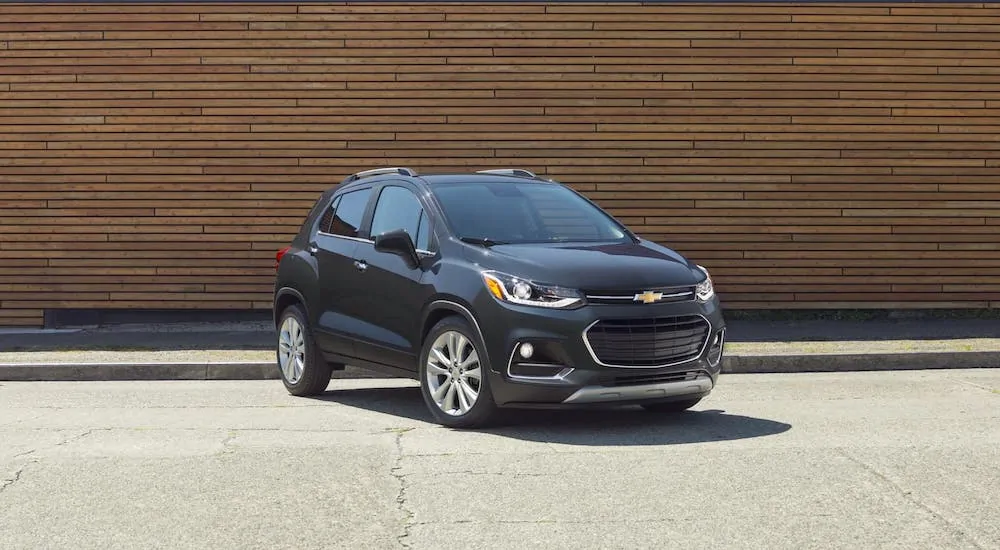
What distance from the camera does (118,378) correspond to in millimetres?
12500

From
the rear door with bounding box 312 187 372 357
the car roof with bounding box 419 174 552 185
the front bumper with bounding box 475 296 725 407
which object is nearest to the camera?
the front bumper with bounding box 475 296 725 407

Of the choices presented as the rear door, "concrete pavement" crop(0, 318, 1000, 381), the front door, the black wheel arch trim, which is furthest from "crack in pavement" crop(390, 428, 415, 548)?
"concrete pavement" crop(0, 318, 1000, 381)

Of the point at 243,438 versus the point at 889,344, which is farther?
the point at 889,344

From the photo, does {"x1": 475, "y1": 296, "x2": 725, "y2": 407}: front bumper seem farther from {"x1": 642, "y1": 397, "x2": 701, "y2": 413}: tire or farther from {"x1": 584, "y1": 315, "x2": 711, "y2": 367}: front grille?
{"x1": 642, "y1": 397, "x2": 701, "y2": 413}: tire

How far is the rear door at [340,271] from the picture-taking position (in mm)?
9984

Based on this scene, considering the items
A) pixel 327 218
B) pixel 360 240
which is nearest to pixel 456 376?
pixel 360 240

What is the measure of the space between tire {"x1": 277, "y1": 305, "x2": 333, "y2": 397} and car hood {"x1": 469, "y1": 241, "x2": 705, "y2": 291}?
2246 mm

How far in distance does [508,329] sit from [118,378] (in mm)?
5426

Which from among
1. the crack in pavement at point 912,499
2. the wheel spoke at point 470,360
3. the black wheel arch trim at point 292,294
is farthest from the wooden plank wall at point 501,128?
the crack in pavement at point 912,499

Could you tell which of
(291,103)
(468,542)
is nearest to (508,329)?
Answer: (468,542)

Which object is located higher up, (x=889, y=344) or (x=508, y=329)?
(x=508, y=329)

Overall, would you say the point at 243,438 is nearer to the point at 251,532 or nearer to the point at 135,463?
the point at 135,463

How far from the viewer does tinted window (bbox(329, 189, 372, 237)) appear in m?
10.3

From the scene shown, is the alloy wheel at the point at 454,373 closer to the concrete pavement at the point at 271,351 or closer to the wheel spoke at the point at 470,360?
the wheel spoke at the point at 470,360
